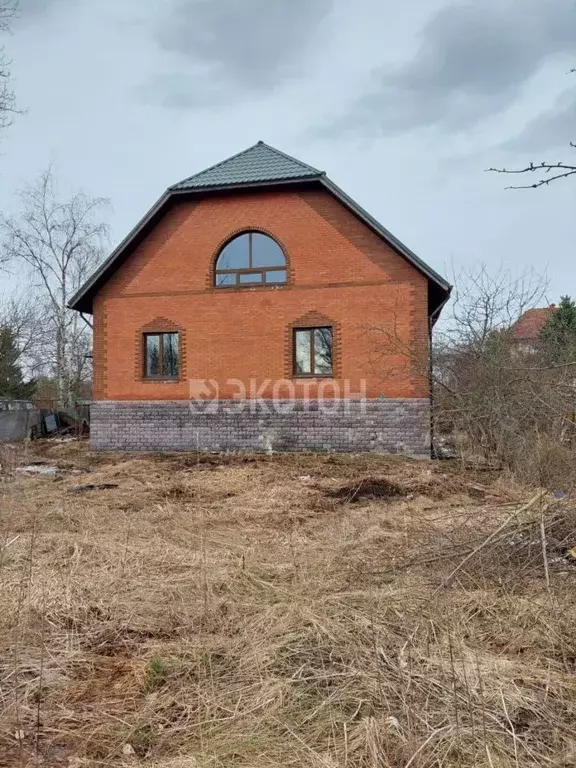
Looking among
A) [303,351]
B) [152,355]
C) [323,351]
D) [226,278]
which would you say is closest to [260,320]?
[303,351]

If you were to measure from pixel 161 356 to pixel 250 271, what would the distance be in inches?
117

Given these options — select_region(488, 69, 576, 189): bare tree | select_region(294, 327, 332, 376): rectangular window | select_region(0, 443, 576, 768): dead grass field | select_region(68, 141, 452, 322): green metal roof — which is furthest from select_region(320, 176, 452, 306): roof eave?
select_region(488, 69, 576, 189): bare tree

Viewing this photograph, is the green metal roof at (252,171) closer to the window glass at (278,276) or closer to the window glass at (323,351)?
the window glass at (278,276)

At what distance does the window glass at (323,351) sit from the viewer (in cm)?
1250

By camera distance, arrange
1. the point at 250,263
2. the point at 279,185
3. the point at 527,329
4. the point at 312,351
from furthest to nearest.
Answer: the point at 527,329 < the point at 250,263 < the point at 312,351 < the point at 279,185

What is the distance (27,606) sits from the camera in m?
3.38

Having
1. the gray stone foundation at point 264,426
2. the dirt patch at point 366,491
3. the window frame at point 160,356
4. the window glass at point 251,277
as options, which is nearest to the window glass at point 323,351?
the gray stone foundation at point 264,426

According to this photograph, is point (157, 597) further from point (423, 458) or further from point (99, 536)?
point (423, 458)

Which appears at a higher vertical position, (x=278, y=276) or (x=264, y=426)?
(x=278, y=276)

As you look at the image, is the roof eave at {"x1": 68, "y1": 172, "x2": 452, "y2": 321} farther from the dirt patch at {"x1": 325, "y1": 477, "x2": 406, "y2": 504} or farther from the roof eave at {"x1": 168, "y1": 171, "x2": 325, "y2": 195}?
the dirt patch at {"x1": 325, "y1": 477, "x2": 406, "y2": 504}

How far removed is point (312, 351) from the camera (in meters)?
12.6

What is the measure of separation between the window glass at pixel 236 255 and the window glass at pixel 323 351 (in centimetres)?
241

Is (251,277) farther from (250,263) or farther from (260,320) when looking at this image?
(260,320)

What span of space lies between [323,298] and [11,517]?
323 inches
